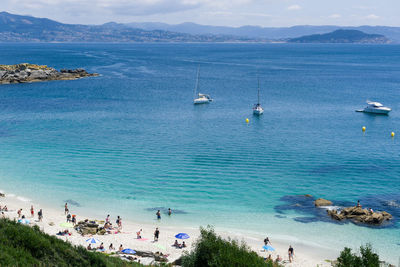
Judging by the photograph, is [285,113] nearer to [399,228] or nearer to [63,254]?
[399,228]

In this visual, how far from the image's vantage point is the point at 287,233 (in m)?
34.3

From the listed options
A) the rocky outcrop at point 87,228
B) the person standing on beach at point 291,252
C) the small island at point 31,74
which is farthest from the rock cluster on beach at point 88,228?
the small island at point 31,74

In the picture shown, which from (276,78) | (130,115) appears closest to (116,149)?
(130,115)

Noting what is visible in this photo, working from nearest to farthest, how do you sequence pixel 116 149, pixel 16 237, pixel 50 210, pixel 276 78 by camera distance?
pixel 16 237, pixel 50 210, pixel 116 149, pixel 276 78

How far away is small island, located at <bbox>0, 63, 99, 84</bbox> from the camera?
124m

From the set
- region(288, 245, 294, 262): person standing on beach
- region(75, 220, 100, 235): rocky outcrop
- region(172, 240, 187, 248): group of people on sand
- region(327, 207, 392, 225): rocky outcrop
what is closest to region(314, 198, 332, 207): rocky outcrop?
region(327, 207, 392, 225): rocky outcrop

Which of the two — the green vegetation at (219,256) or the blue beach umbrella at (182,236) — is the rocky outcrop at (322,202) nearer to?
the blue beach umbrella at (182,236)

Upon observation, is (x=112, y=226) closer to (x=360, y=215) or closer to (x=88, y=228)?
(x=88, y=228)

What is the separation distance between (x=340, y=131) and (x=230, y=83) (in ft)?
194


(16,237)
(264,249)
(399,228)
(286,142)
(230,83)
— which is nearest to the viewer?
(16,237)

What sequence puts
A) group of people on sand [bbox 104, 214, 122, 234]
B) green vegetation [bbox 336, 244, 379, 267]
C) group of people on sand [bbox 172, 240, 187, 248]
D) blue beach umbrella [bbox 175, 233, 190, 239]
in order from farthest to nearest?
group of people on sand [bbox 104, 214, 122, 234]
blue beach umbrella [bbox 175, 233, 190, 239]
group of people on sand [bbox 172, 240, 187, 248]
green vegetation [bbox 336, 244, 379, 267]

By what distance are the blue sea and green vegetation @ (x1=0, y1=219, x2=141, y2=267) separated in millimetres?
15063

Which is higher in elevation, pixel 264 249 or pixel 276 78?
pixel 276 78

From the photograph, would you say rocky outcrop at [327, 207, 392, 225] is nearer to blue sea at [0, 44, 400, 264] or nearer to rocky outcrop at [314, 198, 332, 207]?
blue sea at [0, 44, 400, 264]
